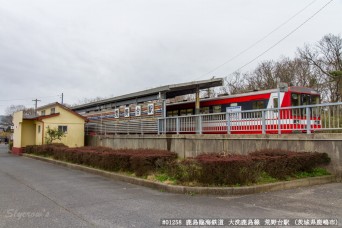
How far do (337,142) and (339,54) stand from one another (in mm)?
34569

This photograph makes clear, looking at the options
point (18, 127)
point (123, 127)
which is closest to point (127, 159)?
point (123, 127)

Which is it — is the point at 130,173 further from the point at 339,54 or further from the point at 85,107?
the point at 339,54

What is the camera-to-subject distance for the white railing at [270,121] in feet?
35.5

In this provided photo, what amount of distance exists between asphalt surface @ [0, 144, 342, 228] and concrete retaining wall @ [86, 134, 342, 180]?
1.31 m

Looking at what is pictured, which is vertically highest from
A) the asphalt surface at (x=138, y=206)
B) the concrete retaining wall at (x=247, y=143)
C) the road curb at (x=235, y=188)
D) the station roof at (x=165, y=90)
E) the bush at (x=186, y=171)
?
the station roof at (x=165, y=90)

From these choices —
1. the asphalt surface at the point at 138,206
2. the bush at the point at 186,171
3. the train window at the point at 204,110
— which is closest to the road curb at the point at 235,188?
the asphalt surface at the point at 138,206

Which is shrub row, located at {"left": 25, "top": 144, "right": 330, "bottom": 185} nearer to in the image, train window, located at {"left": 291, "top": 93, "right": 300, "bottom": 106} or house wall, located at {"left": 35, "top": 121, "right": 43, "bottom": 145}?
train window, located at {"left": 291, "top": 93, "right": 300, "bottom": 106}

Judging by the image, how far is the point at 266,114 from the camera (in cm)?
1306

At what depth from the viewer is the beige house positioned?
29.2m

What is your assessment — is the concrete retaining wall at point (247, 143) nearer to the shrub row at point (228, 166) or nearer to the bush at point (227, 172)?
the shrub row at point (228, 166)

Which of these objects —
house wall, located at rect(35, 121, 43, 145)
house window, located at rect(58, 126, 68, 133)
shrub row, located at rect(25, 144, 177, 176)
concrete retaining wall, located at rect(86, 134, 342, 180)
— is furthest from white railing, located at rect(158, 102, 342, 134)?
house wall, located at rect(35, 121, 43, 145)

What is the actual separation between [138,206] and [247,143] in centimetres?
642

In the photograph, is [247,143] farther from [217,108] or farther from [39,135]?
[39,135]

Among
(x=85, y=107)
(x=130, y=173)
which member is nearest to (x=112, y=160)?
(x=130, y=173)
